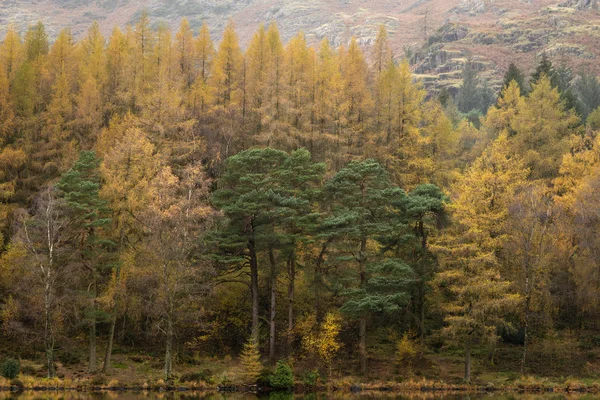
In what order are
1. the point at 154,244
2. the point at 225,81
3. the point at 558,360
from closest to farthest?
1. the point at 154,244
2. the point at 558,360
3. the point at 225,81

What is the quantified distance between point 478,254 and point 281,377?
1416cm

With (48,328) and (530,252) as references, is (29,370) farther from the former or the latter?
(530,252)

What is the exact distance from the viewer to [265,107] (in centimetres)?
5569

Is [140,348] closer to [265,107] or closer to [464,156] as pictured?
[265,107]

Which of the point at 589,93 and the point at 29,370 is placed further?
the point at 589,93

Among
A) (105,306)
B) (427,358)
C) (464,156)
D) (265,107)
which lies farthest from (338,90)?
(105,306)

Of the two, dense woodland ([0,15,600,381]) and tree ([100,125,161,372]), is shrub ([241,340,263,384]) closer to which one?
dense woodland ([0,15,600,381])

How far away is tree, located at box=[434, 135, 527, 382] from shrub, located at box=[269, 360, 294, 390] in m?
10.2

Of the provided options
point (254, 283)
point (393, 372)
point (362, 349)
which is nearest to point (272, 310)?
point (254, 283)

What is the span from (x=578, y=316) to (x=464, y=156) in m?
20.7

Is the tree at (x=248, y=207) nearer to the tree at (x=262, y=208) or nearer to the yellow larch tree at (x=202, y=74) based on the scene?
the tree at (x=262, y=208)

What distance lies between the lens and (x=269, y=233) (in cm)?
4306

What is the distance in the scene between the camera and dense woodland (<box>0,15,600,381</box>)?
40.6 meters

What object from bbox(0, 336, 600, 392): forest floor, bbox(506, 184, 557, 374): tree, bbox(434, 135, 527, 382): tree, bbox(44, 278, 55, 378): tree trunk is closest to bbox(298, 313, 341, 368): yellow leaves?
bbox(0, 336, 600, 392): forest floor
